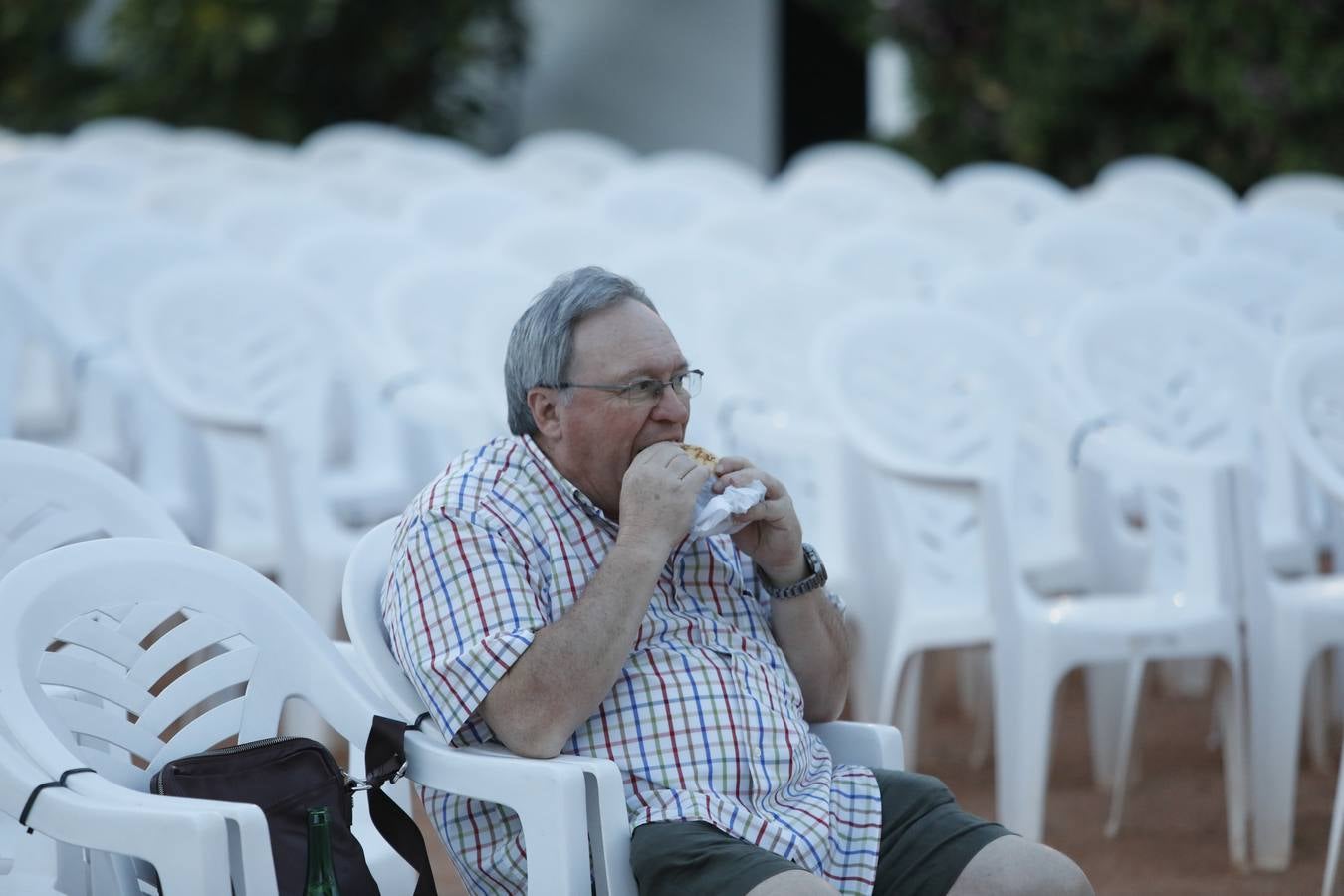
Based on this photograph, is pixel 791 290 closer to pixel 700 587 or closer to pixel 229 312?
pixel 229 312

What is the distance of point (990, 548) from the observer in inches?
140

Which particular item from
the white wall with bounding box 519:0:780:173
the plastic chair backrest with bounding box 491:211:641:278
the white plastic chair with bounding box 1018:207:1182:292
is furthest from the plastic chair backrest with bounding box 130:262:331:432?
the white wall with bounding box 519:0:780:173

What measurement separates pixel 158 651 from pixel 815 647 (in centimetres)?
92

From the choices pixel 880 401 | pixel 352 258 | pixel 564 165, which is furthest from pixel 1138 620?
pixel 564 165

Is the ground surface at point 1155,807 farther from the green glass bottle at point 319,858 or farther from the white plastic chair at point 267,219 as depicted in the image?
the white plastic chair at point 267,219

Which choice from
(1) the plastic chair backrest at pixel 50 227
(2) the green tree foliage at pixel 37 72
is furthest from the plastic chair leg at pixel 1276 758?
(2) the green tree foliage at pixel 37 72

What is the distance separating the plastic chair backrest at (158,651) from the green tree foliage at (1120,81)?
28.7ft

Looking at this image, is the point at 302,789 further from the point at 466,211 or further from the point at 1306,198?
the point at 1306,198

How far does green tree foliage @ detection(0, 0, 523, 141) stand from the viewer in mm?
12406

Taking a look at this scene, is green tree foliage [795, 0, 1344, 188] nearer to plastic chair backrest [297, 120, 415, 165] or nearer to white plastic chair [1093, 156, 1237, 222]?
white plastic chair [1093, 156, 1237, 222]

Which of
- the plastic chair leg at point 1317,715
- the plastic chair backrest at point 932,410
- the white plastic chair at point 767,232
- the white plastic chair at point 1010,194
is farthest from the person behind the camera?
the white plastic chair at point 1010,194

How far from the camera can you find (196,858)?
181cm

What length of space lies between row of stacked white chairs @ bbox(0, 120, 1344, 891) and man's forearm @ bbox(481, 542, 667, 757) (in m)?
1.65

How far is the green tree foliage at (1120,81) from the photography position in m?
9.76
